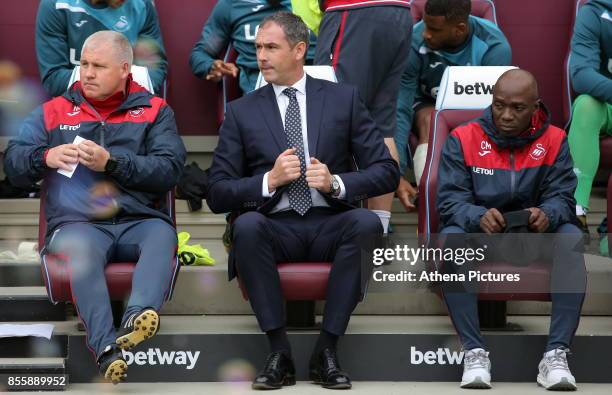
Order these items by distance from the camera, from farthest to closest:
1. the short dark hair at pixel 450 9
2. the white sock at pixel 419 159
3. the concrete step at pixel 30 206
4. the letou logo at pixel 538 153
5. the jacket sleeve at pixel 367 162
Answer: the concrete step at pixel 30 206 → the short dark hair at pixel 450 9 → the white sock at pixel 419 159 → the letou logo at pixel 538 153 → the jacket sleeve at pixel 367 162

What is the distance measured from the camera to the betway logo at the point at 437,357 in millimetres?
5410

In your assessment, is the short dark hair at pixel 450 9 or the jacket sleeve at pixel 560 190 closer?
the jacket sleeve at pixel 560 190

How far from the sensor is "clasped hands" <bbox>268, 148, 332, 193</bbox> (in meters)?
5.36

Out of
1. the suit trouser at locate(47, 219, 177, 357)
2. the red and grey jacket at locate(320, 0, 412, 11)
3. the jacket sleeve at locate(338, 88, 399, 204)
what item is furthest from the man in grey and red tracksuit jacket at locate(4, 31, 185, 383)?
the red and grey jacket at locate(320, 0, 412, 11)

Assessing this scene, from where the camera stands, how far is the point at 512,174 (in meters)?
5.62

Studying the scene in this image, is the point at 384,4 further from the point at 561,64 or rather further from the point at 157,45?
the point at 561,64

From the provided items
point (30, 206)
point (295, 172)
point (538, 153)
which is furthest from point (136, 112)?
point (538, 153)

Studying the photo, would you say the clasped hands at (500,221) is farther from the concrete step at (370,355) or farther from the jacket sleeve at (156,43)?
the jacket sleeve at (156,43)

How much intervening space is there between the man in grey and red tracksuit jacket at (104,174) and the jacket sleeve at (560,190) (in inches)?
63.5

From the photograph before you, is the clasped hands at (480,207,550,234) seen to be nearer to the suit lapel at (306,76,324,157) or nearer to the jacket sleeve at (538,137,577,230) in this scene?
the jacket sleeve at (538,137,577,230)

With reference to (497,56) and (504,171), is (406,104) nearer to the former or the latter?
(497,56)

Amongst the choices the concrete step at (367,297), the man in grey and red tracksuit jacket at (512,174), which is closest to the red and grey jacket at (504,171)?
the man in grey and red tracksuit jacket at (512,174)

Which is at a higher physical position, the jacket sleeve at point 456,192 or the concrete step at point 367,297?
the jacket sleeve at point 456,192

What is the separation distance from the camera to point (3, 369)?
5180mm
